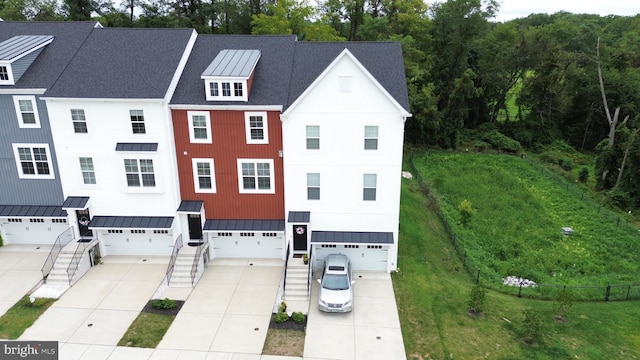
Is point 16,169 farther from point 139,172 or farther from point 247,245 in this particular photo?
point 247,245

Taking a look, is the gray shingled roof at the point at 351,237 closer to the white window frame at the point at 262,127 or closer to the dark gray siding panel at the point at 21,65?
the white window frame at the point at 262,127

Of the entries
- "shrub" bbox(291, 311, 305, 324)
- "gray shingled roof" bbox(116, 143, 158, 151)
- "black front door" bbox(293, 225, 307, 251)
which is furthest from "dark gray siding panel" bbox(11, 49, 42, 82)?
"shrub" bbox(291, 311, 305, 324)

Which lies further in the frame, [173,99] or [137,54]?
[137,54]

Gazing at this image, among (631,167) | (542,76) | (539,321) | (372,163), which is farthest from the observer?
→ (542,76)

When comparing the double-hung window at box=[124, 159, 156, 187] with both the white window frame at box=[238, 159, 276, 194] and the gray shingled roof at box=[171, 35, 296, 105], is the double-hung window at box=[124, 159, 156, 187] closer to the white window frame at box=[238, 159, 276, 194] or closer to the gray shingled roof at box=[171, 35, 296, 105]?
the gray shingled roof at box=[171, 35, 296, 105]

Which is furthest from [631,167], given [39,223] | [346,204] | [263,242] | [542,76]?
[39,223]

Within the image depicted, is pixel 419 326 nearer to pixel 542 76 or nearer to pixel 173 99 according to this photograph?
pixel 173 99
